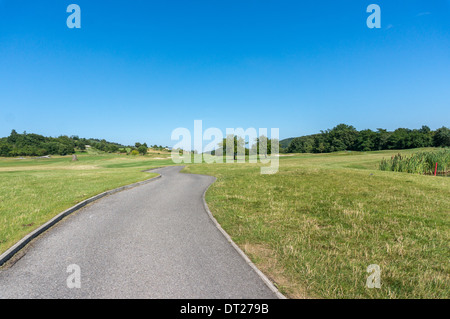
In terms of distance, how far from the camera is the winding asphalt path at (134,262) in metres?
3.95

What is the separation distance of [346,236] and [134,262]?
6211 mm

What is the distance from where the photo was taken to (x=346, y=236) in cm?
649

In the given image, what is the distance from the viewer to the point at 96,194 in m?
12.2

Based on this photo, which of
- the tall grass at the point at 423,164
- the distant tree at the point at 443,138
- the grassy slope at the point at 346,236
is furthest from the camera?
the distant tree at the point at 443,138

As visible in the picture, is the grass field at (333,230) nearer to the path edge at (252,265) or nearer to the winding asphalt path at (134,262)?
the path edge at (252,265)

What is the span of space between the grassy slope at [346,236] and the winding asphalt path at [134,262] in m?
0.81

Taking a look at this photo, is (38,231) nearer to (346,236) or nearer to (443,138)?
(346,236)

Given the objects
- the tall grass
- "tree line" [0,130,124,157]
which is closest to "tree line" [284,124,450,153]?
the tall grass

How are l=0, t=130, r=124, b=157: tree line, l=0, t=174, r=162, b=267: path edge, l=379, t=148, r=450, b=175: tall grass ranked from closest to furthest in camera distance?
l=0, t=174, r=162, b=267: path edge, l=379, t=148, r=450, b=175: tall grass, l=0, t=130, r=124, b=157: tree line

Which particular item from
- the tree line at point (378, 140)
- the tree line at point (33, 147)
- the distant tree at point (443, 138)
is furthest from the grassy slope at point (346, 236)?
the tree line at point (33, 147)

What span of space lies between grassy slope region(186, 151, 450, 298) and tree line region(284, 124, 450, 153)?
81.6 m

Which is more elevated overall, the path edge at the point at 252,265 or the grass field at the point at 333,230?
the grass field at the point at 333,230

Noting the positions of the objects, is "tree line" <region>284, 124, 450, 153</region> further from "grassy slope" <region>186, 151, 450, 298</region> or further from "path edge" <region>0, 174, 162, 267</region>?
"path edge" <region>0, 174, 162, 267</region>

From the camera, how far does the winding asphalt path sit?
13.0ft
